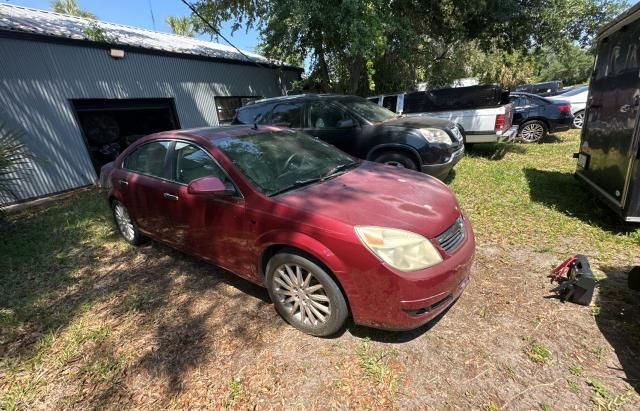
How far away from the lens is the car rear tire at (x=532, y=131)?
29.9ft

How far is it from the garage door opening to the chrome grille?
897 centimetres

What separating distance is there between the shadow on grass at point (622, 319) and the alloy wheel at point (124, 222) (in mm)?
4929

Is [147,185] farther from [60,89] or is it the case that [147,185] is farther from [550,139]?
[550,139]

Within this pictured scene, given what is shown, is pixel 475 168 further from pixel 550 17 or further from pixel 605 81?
pixel 550 17

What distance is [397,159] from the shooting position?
5418 mm

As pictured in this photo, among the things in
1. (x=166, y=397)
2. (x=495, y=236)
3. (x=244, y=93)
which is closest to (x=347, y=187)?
(x=166, y=397)

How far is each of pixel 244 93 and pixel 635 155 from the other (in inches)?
474

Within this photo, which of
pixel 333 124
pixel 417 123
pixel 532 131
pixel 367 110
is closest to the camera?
pixel 417 123

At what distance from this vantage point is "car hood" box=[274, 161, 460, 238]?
2271mm

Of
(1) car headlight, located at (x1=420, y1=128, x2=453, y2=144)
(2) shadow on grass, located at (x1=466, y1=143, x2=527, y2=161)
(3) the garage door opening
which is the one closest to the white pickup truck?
(2) shadow on grass, located at (x1=466, y1=143, x2=527, y2=161)

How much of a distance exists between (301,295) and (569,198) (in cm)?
463

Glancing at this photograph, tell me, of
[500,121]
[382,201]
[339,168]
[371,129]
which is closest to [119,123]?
[371,129]

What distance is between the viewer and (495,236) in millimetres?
3973

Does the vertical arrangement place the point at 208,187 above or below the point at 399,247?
above
